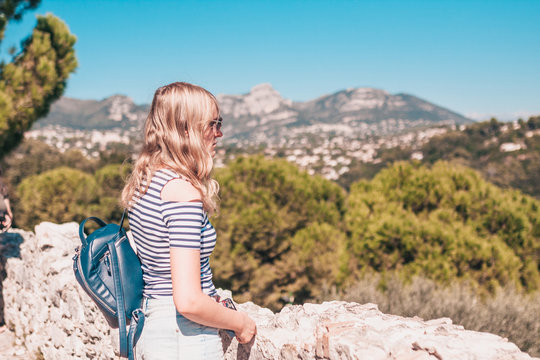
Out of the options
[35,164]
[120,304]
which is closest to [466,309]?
[120,304]

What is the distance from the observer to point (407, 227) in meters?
6.05

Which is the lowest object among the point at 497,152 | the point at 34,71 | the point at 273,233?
the point at 273,233

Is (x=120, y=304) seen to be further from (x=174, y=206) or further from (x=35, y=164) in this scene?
(x=35, y=164)

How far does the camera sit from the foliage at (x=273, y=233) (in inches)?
352

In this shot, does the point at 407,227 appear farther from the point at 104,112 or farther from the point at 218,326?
the point at 104,112

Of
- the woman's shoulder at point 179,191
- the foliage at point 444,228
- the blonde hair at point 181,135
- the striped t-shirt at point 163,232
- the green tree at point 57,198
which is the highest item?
the blonde hair at point 181,135

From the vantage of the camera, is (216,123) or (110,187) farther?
(110,187)

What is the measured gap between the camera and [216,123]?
132 centimetres

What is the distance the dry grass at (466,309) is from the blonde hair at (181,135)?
150 inches

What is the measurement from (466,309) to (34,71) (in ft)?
30.6

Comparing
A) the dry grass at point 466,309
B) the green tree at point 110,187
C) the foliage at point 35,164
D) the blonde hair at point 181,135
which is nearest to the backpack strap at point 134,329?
the blonde hair at point 181,135

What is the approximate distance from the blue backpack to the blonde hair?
0.26 meters

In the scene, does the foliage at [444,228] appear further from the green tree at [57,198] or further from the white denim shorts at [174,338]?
the green tree at [57,198]

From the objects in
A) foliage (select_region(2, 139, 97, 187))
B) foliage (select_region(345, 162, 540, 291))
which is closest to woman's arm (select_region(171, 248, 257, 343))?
foliage (select_region(345, 162, 540, 291))
